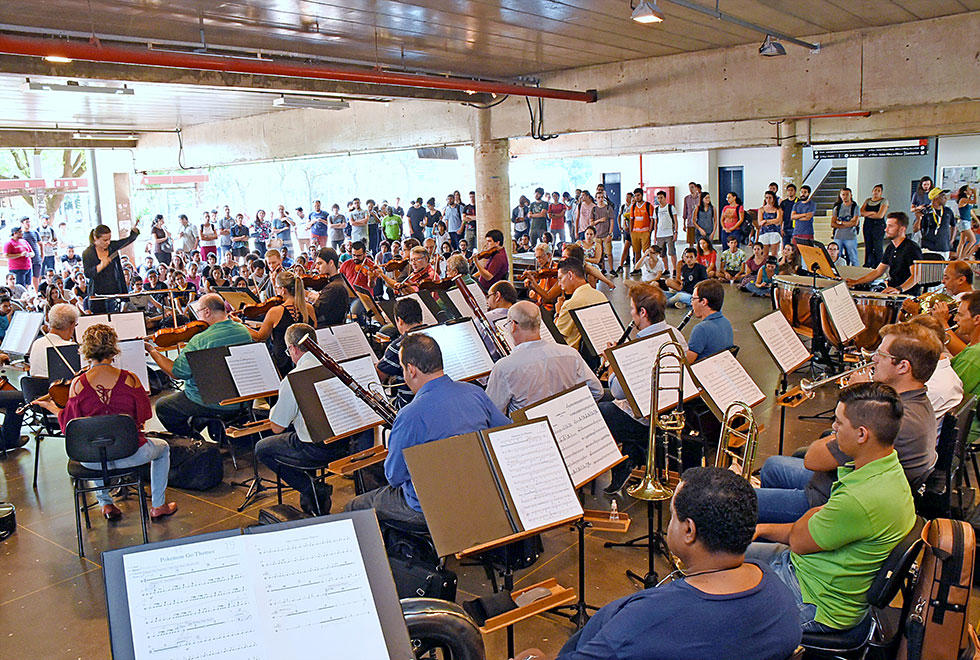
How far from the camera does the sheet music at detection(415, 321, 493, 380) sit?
17.6 ft

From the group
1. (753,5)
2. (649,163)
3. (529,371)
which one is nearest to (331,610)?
(529,371)

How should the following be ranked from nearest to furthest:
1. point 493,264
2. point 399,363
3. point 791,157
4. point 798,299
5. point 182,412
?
point 399,363 < point 182,412 < point 798,299 < point 493,264 < point 791,157

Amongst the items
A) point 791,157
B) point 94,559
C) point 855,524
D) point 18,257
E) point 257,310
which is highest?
point 791,157

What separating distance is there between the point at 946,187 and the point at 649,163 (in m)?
8.20

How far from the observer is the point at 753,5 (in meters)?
6.93

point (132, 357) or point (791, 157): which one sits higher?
point (791, 157)

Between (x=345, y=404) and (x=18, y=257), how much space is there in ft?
45.3

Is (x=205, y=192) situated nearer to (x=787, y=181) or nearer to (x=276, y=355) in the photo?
(x=787, y=181)

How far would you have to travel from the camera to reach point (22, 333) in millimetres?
7008

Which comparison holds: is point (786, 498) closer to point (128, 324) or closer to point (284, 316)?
point (284, 316)

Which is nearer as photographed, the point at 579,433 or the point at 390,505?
the point at 579,433

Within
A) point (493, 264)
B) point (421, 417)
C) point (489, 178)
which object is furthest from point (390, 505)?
point (489, 178)

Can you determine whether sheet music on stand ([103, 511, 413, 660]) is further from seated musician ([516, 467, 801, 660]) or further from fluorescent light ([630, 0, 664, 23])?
fluorescent light ([630, 0, 664, 23])

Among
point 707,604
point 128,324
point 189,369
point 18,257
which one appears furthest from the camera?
point 18,257
